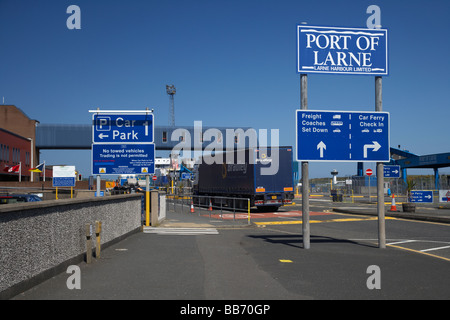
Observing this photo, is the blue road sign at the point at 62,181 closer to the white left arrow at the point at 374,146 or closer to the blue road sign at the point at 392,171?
the white left arrow at the point at 374,146

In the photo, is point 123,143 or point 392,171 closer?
point 123,143

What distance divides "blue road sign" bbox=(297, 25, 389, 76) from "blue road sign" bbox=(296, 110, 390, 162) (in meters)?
1.16

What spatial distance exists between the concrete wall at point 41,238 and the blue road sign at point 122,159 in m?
5.98

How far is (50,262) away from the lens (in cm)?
759

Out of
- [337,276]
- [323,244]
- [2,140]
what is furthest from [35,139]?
[337,276]

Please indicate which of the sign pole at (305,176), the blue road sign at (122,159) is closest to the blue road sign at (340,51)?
the sign pole at (305,176)

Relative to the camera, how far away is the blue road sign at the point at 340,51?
11.8 meters

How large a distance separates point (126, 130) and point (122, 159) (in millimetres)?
1141

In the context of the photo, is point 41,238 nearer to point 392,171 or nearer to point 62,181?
point 62,181

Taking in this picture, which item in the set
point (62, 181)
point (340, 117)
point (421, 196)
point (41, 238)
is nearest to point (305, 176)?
point (340, 117)

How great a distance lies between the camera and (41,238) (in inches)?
285

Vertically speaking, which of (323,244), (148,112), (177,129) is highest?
(177,129)
